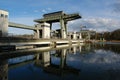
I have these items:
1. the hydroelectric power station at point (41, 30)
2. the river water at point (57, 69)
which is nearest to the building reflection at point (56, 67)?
the river water at point (57, 69)

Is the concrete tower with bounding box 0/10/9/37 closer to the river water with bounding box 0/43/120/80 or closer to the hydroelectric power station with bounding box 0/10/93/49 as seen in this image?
the hydroelectric power station with bounding box 0/10/93/49

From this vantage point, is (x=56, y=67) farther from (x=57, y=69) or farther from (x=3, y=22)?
(x=3, y=22)

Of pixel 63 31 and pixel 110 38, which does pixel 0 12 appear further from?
pixel 110 38

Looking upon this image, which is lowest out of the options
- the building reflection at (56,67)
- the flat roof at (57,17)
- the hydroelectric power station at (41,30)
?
the building reflection at (56,67)

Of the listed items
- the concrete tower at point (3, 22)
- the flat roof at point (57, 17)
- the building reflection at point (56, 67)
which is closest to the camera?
the building reflection at point (56, 67)

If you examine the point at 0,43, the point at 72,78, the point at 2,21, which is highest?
the point at 2,21

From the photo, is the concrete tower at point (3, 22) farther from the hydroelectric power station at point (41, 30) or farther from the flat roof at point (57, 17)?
the flat roof at point (57, 17)

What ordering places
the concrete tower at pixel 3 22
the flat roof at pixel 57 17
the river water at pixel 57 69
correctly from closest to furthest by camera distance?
the river water at pixel 57 69 < the concrete tower at pixel 3 22 < the flat roof at pixel 57 17

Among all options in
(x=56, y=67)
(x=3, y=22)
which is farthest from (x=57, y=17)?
(x=56, y=67)

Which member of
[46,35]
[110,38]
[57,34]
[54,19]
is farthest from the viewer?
[110,38]

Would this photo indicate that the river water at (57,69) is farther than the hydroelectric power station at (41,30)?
No

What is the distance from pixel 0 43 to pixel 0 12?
45.0 ft

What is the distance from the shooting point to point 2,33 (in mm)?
40781

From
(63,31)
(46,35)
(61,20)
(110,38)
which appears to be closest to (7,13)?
(46,35)
